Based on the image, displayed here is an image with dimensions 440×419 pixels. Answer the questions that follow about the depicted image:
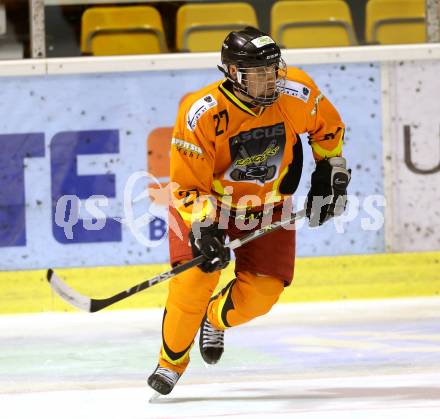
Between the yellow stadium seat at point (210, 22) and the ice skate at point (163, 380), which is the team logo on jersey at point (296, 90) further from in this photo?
the yellow stadium seat at point (210, 22)

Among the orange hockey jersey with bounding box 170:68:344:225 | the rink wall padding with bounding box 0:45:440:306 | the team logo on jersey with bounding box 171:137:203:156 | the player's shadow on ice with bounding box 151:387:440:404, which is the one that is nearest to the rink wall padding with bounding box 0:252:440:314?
the rink wall padding with bounding box 0:45:440:306

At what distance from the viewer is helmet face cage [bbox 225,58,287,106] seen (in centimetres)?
357

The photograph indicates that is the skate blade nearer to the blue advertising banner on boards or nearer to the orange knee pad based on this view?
the orange knee pad

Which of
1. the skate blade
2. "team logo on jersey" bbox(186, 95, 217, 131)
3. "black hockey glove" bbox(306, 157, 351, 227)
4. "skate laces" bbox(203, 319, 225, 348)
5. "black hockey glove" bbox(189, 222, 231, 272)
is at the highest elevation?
"team logo on jersey" bbox(186, 95, 217, 131)

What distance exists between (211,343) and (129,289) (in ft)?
1.82

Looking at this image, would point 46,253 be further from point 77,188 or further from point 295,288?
point 295,288

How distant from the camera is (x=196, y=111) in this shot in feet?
11.7

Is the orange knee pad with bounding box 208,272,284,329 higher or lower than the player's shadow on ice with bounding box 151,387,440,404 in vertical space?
higher

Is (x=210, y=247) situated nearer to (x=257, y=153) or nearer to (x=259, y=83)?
(x=257, y=153)

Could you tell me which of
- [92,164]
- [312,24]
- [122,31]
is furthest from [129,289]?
[312,24]

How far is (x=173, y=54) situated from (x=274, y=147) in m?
2.10

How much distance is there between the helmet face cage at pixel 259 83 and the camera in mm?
3568

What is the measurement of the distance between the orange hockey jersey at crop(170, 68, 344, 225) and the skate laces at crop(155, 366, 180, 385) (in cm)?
49

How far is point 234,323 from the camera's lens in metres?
3.96
